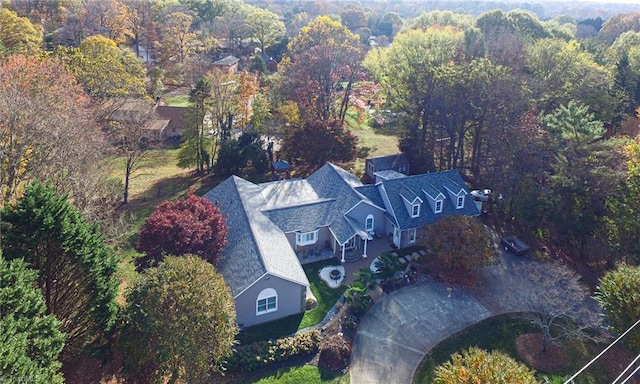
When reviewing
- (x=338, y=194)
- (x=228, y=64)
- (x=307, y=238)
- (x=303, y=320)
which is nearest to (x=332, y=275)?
(x=307, y=238)

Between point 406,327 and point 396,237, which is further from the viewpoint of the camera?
point 396,237

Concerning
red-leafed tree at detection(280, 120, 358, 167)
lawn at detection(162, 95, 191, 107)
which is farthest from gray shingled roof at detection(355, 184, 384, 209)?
lawn at detection(162, 95, 191, 107)

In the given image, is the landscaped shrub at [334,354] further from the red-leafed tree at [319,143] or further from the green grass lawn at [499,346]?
the red-leafed tree at [319,143]

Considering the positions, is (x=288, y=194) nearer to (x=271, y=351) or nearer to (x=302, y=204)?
(x=302, y=204)

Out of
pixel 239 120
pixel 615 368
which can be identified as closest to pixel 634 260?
pixel 615 368

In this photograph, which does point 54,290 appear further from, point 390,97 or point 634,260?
point 390,97

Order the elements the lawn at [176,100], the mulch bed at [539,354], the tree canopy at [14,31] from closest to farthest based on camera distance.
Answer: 1. the mulch bed at [539,354]
2. the tree canopy at [14,31]
3. the lawn at [176,100]

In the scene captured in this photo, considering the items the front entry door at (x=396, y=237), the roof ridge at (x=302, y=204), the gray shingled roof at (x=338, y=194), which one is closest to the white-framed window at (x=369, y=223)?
the gray shingled roof at (x=338, y=194)
